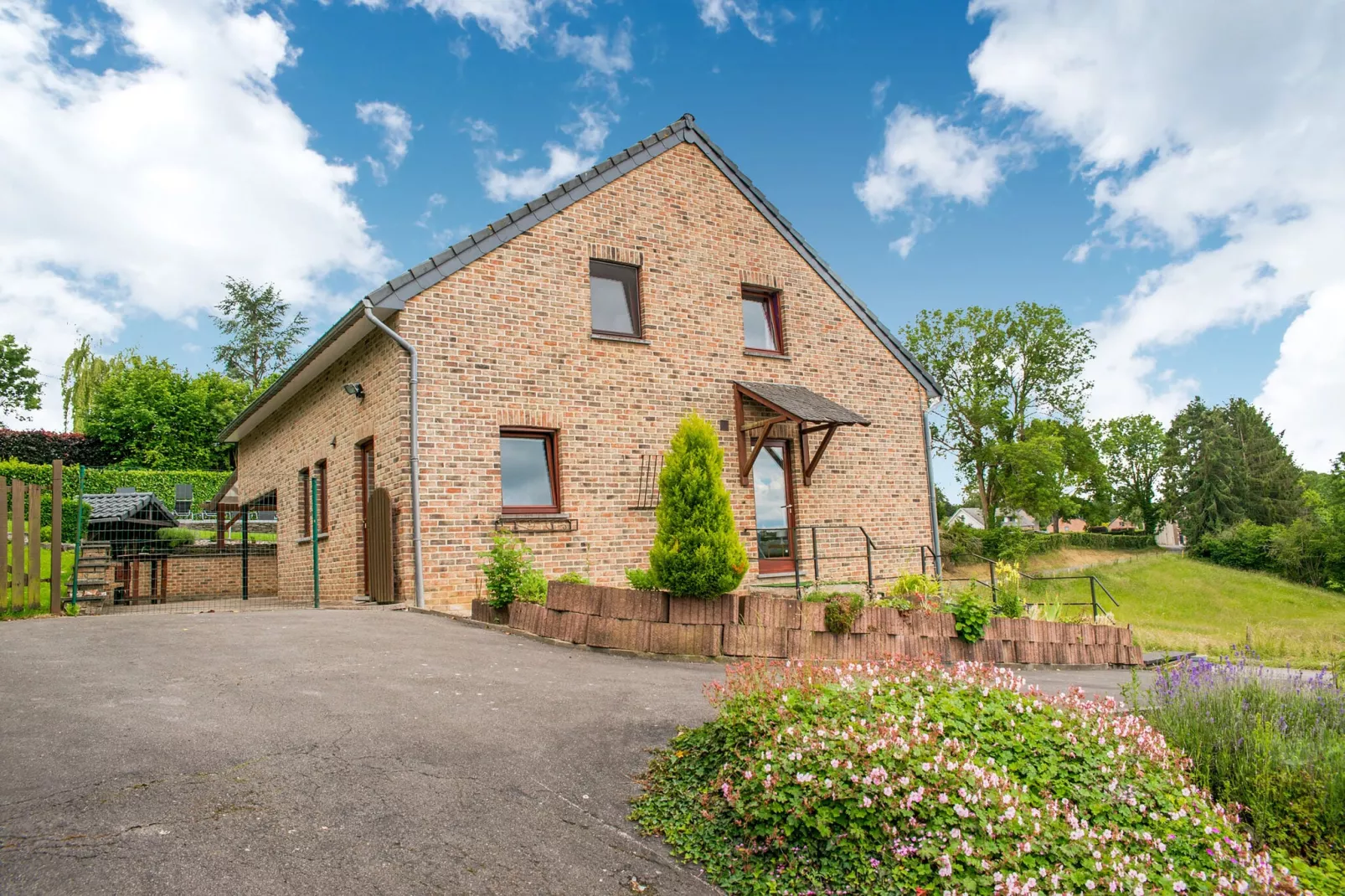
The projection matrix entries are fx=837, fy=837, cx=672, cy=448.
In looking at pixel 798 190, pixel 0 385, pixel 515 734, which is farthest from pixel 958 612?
pixel 0 385

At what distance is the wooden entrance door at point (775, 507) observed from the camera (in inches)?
550

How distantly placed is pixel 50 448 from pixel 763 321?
30.6m

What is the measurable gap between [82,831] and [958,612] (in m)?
9.51

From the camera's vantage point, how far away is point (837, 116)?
48.3ft

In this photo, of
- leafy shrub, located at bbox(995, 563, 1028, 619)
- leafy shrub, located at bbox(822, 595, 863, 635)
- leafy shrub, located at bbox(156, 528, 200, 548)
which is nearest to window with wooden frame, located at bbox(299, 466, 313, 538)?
leafy shrub, located at bbox(156, 528, 200, 548)

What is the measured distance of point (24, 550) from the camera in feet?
33.5

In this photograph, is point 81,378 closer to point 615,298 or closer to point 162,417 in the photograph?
point 162,417

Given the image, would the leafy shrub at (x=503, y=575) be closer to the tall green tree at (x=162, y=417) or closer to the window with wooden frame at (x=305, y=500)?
the window with wooden frame at (x=305, y=500)

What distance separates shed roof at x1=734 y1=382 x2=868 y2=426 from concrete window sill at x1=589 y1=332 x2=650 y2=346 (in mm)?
1832

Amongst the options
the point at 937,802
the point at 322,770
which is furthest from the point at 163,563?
the point at 937,802

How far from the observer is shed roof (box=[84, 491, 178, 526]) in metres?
15.7

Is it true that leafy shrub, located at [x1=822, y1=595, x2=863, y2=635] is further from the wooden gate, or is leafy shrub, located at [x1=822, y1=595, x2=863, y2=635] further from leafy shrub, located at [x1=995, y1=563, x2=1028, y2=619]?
the wooden gate

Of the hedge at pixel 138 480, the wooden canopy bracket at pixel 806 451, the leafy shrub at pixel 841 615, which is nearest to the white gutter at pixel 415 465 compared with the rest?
the leafy shrub at pixel 841 615

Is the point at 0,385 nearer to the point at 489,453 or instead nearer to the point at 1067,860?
the point at 489,453
